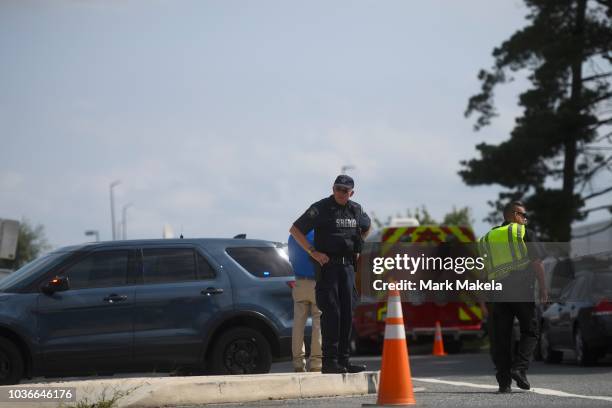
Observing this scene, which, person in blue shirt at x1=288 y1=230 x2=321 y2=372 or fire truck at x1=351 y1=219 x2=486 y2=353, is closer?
person in blue shirt at x1=288 y1=230 x2=321 y2=372

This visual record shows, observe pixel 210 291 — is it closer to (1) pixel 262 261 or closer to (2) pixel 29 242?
(1) pixel 262 261

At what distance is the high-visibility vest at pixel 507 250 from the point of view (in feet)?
45.8

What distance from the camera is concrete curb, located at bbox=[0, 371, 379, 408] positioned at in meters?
12.4

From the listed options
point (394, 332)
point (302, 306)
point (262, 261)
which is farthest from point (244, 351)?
point (394, 332)

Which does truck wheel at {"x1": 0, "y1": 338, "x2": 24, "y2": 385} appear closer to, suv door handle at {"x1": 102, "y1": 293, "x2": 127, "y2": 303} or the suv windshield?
the suv windshield

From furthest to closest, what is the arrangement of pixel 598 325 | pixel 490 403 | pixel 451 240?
pixel 451 240 → pixel 598 325 → pixel 490 403

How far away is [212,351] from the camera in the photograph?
1537 centimetres

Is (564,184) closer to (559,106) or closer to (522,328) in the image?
(559,106)

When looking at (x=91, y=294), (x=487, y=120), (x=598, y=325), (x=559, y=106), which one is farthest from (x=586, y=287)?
(x=487, y=120)

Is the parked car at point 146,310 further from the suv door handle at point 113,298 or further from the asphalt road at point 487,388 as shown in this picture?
the asphalt road at point 487,388

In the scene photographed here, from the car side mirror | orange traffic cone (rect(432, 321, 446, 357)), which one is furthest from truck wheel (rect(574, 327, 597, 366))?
the car side mirror

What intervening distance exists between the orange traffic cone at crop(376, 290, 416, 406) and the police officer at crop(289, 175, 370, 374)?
1219mm

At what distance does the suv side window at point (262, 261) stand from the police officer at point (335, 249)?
2531mm

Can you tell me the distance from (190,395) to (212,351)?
249 centimetres
